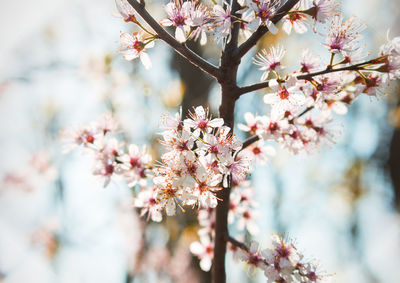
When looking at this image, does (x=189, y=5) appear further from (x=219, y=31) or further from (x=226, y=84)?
(x=226, y=84)

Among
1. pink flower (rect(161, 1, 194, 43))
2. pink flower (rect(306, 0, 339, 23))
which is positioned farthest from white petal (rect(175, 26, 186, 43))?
pink flower (rect(306, 0, 339, 23))

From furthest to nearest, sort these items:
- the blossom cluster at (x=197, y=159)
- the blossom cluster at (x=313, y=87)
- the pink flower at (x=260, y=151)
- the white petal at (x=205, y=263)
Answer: the white petal at (x=205, y=263)
the pink flower at (x=260, y=151)
the blossom cluster at (x=313, y=87)
the blossom cluster at (x=197, y=159)

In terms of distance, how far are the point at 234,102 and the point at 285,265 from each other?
2.59 ft

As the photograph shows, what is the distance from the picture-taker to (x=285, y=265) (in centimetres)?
133

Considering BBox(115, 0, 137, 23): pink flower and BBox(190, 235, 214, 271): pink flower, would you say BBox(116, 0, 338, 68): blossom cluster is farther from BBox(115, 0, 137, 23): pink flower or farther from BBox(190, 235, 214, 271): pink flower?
BBox(190, 235, 214, 271): pink flower

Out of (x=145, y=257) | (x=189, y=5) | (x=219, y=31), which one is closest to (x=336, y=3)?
(x=219, y=31)

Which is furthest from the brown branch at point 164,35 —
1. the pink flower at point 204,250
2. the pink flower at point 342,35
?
the pink flower at point 204,250

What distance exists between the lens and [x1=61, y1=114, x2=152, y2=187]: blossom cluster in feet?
5.01

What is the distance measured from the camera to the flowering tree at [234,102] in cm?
113

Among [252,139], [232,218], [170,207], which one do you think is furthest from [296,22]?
[232,218]

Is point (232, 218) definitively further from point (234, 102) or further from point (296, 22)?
point (296, 22)

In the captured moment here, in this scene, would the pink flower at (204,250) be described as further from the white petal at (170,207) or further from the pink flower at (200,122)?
the pink flower at (200,122)

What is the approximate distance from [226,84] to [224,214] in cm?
64

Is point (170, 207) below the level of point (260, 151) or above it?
below
